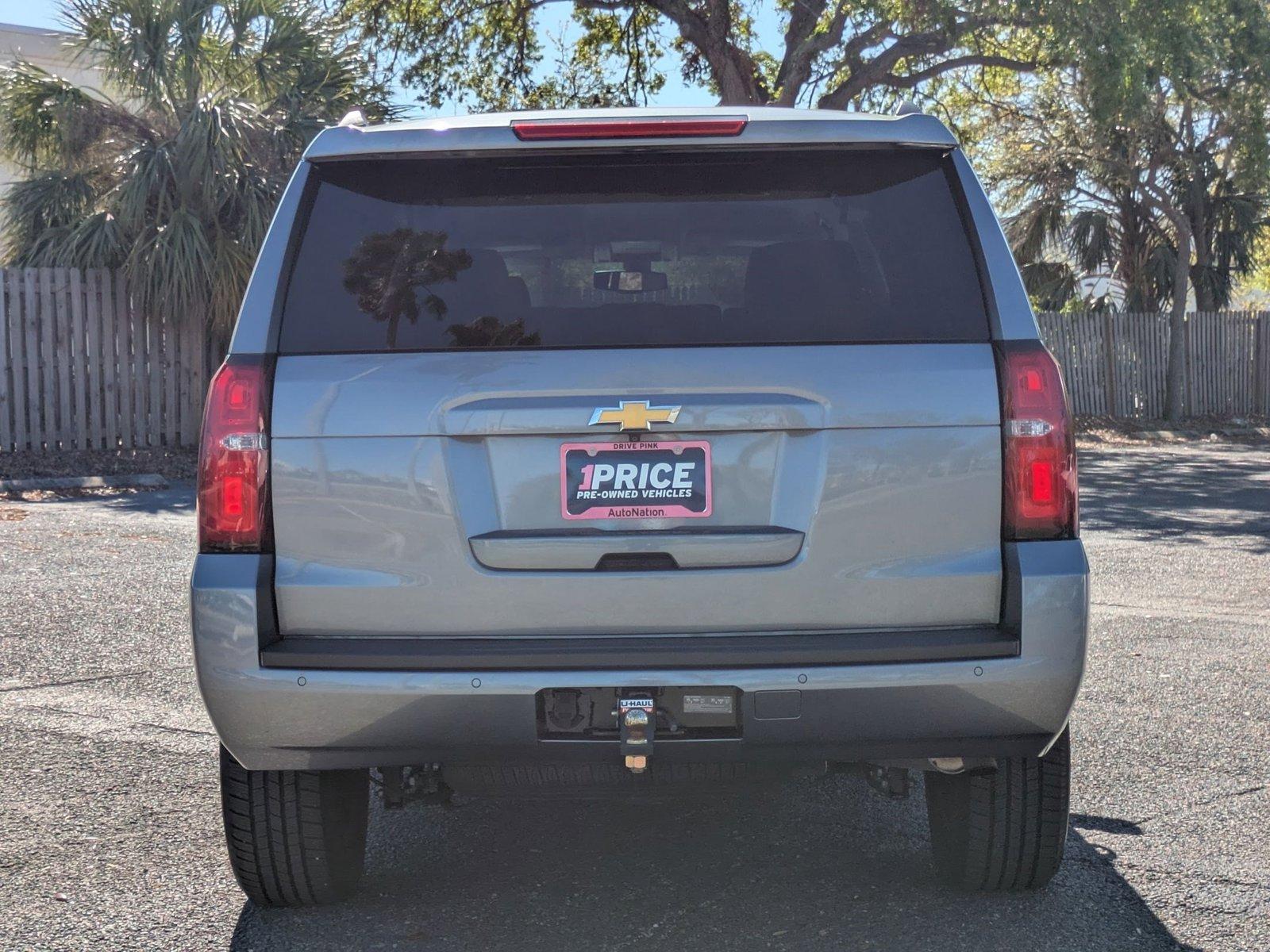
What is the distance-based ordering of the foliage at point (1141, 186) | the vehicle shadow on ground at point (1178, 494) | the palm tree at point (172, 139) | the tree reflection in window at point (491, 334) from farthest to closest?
the foliage at point (1141, 186) → the palm tree at point (172, 139) → the vehicle shadow on ground at point (1178, 494) → the tree reflection in window at point (491, 334)

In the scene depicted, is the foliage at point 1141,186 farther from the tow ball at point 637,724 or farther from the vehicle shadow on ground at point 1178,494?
the tow ball at point 637,724

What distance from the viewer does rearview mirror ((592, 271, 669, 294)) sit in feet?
11.0

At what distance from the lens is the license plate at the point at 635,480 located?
3160mm

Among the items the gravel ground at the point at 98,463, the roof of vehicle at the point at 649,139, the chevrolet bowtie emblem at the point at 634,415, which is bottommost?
the gravel ground at the point at 98,463

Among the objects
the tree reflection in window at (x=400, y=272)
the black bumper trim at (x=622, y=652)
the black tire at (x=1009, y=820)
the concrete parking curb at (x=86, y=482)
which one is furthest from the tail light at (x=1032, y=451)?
the concrete parking curb at (x=86, y=482)

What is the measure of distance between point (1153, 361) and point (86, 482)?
17.2m

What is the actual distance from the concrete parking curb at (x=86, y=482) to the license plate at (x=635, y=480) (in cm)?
1189

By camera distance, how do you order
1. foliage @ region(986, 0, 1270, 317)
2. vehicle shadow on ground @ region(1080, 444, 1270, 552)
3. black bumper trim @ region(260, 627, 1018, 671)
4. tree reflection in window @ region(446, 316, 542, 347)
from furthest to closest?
foliage @ region(986, 0, 1270, 317) → vehicle shadow on ground @ region(1080, 444, 1270, 552) → tree reflection in window @ region(446, 316, 542, 347) → black bumper trim @ region(260, 627, 1018, 671)

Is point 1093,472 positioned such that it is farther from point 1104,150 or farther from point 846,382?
point 846,382

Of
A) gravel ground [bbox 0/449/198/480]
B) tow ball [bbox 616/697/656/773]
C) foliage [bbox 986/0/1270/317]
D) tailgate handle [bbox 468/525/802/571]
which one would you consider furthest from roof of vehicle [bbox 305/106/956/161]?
foliage [bbox 986/0/1270/317]

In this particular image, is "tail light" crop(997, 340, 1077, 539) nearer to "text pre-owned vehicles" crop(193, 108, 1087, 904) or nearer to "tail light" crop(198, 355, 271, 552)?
"text pre-owned vehicles" crop(193, 108, 1087, 904)

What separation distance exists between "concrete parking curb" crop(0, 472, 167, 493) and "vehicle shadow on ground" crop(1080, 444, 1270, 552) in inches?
340

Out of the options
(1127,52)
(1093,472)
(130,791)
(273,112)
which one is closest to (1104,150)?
(1127,52)

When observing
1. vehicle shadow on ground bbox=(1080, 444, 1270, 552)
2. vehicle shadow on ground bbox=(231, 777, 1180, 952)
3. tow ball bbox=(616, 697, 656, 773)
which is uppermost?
tow ball bbox=(616, 697, 656, 773)
